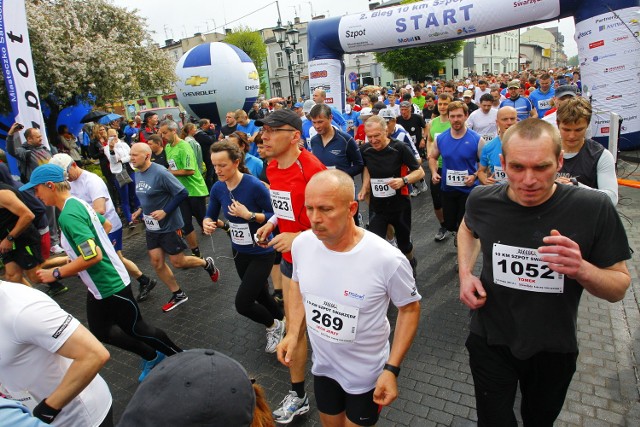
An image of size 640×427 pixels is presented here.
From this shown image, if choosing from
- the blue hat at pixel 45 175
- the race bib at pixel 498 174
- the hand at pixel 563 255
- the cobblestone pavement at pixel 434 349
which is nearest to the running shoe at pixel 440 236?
the cobblestone pavement at pixel 434 349

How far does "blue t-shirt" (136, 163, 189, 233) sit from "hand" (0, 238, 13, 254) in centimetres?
162

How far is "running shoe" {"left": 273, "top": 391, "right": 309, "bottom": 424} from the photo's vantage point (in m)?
3.01

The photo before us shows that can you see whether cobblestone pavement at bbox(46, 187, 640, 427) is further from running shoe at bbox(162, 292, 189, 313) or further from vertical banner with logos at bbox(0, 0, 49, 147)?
vertical banner with logos at bbox(0, 0, 49, 147)

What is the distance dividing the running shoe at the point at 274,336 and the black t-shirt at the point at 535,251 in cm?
232

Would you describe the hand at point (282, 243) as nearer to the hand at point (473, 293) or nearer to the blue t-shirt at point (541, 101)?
the hand at point (473, 293)

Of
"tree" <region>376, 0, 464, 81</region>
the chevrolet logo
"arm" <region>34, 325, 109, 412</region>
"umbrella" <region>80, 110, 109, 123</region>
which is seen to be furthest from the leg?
"tree" <region>376, 0, 464, 81</region>

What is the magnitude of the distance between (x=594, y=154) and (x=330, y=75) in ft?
36.4

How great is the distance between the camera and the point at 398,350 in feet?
6.64

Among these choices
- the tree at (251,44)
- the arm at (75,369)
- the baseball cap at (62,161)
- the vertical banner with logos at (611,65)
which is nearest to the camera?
the arm at (75,369)

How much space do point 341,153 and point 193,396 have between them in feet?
14.2

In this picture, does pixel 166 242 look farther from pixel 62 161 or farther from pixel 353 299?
pixel 353 299

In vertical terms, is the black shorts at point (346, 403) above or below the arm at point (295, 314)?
below

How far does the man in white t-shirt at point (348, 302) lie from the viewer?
1.98 meters

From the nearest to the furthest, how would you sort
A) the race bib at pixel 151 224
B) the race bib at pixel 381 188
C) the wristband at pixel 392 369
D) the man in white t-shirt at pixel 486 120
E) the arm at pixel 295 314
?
the wristband at pixel 392 369 → the arm at pixel 295 314 → the race bib at pixel 381 188 → the race bib at pixel 151 224 → the man in white t-shirt at pixel 486 120
